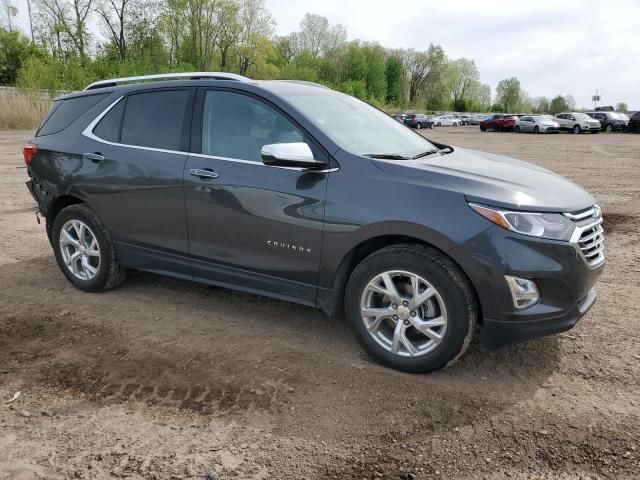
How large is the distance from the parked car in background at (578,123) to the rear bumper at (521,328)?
40.6 meters

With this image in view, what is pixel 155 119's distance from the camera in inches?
170

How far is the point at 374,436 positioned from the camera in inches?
109

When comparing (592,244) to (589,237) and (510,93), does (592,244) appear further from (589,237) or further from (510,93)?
(510,93)

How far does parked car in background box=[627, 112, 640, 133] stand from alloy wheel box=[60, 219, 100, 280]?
38.9 m

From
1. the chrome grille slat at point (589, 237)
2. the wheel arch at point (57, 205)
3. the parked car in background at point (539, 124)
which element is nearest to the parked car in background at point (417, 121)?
the parked car in background at point (539, 124)

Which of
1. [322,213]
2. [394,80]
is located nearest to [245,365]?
[322,213]

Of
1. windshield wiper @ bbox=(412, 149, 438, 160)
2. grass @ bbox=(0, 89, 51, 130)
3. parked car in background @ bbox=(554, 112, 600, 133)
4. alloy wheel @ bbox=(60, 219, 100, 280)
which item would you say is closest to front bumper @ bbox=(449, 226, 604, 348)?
windshield wiper @ bbox=(412, 149, 438, 160)

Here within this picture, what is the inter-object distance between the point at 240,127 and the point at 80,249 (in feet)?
6.68

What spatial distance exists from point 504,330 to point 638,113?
3900 cm

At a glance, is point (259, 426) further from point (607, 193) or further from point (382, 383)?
point (607, 193)

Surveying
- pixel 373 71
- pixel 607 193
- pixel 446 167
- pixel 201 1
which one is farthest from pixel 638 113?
pixel 373 71

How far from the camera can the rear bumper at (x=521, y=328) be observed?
3062 mm

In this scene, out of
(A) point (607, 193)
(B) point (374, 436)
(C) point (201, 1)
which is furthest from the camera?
(C) point (201, 1)

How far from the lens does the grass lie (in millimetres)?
29109
